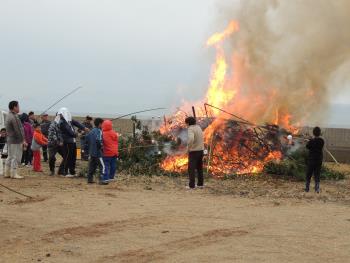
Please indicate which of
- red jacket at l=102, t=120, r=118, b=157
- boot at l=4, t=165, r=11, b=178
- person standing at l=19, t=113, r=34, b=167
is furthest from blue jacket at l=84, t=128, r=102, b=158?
person standing at l=19, t=113, r=34, b=167

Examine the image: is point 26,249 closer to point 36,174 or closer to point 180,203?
point 180,203

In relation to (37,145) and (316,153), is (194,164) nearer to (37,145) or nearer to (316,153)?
(316,153)

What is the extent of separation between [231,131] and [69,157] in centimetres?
461

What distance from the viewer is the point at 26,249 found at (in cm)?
672

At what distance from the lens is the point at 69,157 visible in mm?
14023

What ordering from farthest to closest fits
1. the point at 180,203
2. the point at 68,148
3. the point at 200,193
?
the point at 68,148
the point at 200,193
the point at 180,203

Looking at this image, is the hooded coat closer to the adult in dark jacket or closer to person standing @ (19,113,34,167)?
the adult in dark jacket

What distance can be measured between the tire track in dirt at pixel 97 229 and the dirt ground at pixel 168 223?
0.01 m

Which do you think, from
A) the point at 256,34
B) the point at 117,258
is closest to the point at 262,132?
the point at 256,34

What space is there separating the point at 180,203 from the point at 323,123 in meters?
9.59

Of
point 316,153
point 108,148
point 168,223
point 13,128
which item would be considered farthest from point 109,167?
point 168,223

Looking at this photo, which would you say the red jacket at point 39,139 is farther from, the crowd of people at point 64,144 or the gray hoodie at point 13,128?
the gray hoodie at point 13,128

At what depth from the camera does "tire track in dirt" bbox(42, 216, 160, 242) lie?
737 centimetres

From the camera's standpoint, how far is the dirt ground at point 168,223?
6598 millimetres
